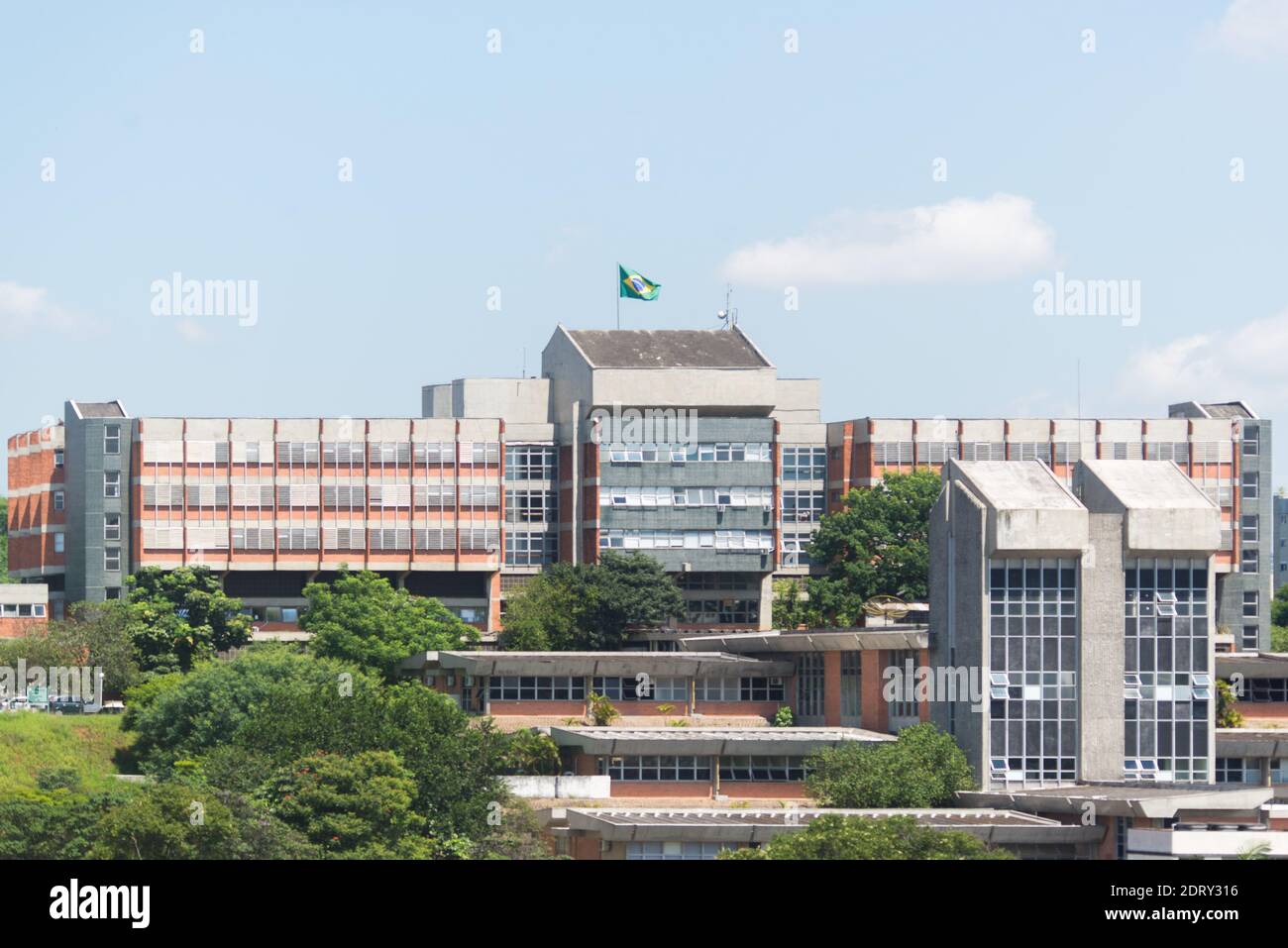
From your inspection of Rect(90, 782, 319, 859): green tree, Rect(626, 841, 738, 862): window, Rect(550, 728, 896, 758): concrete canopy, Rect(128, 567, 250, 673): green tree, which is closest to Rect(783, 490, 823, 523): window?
Rect(128, 567, 250, 673): green tree

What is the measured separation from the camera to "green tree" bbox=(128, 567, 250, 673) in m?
117

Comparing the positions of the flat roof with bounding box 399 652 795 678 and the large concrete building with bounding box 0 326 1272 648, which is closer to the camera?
the flat roof with bounding box 399 652 795 678

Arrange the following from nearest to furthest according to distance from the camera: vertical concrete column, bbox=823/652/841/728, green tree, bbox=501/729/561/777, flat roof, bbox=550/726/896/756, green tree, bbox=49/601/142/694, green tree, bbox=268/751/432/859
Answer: green tree, bbox=268/751/432/859 < flat roof, bbox=550/726/896/756 < green tree, bbox=501/729/561/777 < vertical concrete column, bbox=823/652/841/728 < green tree, bbox=49/601/142/694

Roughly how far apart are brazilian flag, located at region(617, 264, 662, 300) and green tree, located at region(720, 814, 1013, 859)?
6976 centimetres

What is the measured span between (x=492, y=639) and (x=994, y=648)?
48.0m

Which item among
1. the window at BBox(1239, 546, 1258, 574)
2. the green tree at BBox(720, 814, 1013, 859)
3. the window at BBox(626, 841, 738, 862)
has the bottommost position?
the window at BBox(626, 841, 738, 862)

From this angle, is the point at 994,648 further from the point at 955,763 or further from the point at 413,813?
the point at 413,813

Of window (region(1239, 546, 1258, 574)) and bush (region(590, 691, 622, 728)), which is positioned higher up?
window (region(1239, 546, 1258, 574))

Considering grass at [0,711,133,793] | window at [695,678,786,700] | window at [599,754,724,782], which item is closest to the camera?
window at [599,754,724,782]

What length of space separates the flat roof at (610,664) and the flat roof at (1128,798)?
901 inches

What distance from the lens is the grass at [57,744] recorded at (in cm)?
9731

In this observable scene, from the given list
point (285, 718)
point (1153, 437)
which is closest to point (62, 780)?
point (285, 718)

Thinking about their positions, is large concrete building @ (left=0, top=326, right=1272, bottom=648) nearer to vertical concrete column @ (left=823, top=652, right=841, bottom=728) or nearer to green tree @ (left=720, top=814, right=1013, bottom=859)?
vertical concrete column @ (left=823, top=652, right=841, bottom=728)

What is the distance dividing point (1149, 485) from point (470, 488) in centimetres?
5609
